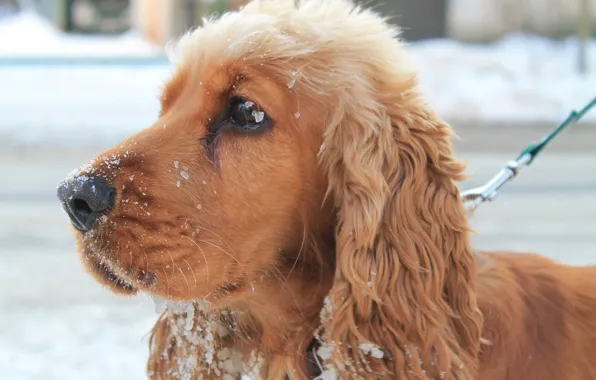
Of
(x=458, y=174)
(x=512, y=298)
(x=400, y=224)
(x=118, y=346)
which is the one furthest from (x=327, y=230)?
(x=118, y=346)

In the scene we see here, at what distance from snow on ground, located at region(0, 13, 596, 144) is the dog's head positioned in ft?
25.8

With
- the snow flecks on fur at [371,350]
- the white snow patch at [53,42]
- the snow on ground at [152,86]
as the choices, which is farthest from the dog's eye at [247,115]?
the white snow patch at [53,42]

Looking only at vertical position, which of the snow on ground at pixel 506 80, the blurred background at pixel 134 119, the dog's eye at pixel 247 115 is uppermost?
the dog's eye at pixel 247 115

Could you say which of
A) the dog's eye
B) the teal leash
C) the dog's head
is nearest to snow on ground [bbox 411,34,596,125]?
the teal leash

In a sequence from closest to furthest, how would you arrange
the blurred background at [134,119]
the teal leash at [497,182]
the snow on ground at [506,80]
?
the teal leash at [497,182] < the blurred background at [134,119] < the snow on ground at [506,80]

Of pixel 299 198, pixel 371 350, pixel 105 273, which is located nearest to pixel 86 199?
pixel 105 273

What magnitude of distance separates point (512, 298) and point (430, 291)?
39 centimetres

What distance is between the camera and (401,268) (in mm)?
2111

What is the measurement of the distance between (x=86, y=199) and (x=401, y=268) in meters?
0.96

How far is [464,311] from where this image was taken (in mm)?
2113

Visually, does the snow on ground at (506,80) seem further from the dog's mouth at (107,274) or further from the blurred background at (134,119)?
the dog's mouth at (107,274)

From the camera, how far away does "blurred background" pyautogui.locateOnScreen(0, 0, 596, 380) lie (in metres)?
4.27

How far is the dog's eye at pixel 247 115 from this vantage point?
2.17 m

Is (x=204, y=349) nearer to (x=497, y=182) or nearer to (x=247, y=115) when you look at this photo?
→ (x=247, y=115)
